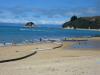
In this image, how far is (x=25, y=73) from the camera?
418 inches

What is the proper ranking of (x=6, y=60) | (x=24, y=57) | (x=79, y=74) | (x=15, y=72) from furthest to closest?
(x=24, y=57) < (x=6, y=60) < (x=15, y=72) < (x=79, y=74)

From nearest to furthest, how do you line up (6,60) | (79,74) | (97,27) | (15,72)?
(79,74), (15,72), (6,60), (97,27)

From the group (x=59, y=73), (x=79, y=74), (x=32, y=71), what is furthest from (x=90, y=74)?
(x=32, y=71)

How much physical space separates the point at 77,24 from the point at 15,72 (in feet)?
622

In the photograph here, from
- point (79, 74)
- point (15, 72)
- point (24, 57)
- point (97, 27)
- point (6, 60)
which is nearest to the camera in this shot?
point (79, 74)

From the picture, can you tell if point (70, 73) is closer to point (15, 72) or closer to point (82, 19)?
point (15, 72)

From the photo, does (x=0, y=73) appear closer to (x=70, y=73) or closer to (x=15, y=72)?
(x=15, y=72)

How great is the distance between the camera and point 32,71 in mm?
11109

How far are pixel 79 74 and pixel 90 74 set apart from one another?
40cm

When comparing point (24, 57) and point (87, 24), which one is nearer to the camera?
point (24, 57)

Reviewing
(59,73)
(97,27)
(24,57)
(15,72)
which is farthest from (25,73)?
(97,27)

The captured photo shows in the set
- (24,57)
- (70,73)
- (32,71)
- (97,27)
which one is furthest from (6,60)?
(97,27)

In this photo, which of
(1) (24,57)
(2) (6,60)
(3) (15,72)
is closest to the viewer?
(3) (15,72)

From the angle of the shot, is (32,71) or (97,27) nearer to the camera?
(32,71)
